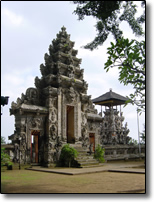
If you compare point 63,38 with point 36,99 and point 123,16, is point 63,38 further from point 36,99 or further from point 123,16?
point 123,16

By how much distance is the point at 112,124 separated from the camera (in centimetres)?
3056

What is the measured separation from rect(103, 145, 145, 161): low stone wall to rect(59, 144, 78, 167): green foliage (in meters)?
5.64

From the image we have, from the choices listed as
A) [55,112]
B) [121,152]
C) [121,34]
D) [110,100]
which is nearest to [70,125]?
[55,112]

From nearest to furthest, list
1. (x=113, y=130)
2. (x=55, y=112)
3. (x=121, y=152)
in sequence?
(x=55, y=112) < (x=121, y=152) < (x=113, y=130)

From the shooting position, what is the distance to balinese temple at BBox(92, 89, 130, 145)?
1177 inches

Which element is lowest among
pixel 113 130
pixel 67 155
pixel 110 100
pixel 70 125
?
pixel 67 155

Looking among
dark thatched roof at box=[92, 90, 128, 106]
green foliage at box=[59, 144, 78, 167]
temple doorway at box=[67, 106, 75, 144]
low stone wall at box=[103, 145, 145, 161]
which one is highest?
dark thatched roof at box=[92, 90, 128, 106]

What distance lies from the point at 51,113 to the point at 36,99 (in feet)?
4.74

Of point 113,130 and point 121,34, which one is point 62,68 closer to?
point 121,34

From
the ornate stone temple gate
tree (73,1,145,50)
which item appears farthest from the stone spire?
tree (73,1,145,50)

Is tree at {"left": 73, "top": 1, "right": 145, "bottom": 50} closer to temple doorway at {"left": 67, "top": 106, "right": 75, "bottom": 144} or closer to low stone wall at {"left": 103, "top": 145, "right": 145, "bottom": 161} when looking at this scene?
temple doorway at {"left": 67, "top": 106, "right": 75, "bottom": 144}

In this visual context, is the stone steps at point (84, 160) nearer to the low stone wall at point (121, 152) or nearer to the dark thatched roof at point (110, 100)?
the low stone wall at point (121, 152)

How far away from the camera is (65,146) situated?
15172 millimetres

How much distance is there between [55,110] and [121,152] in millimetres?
8759
